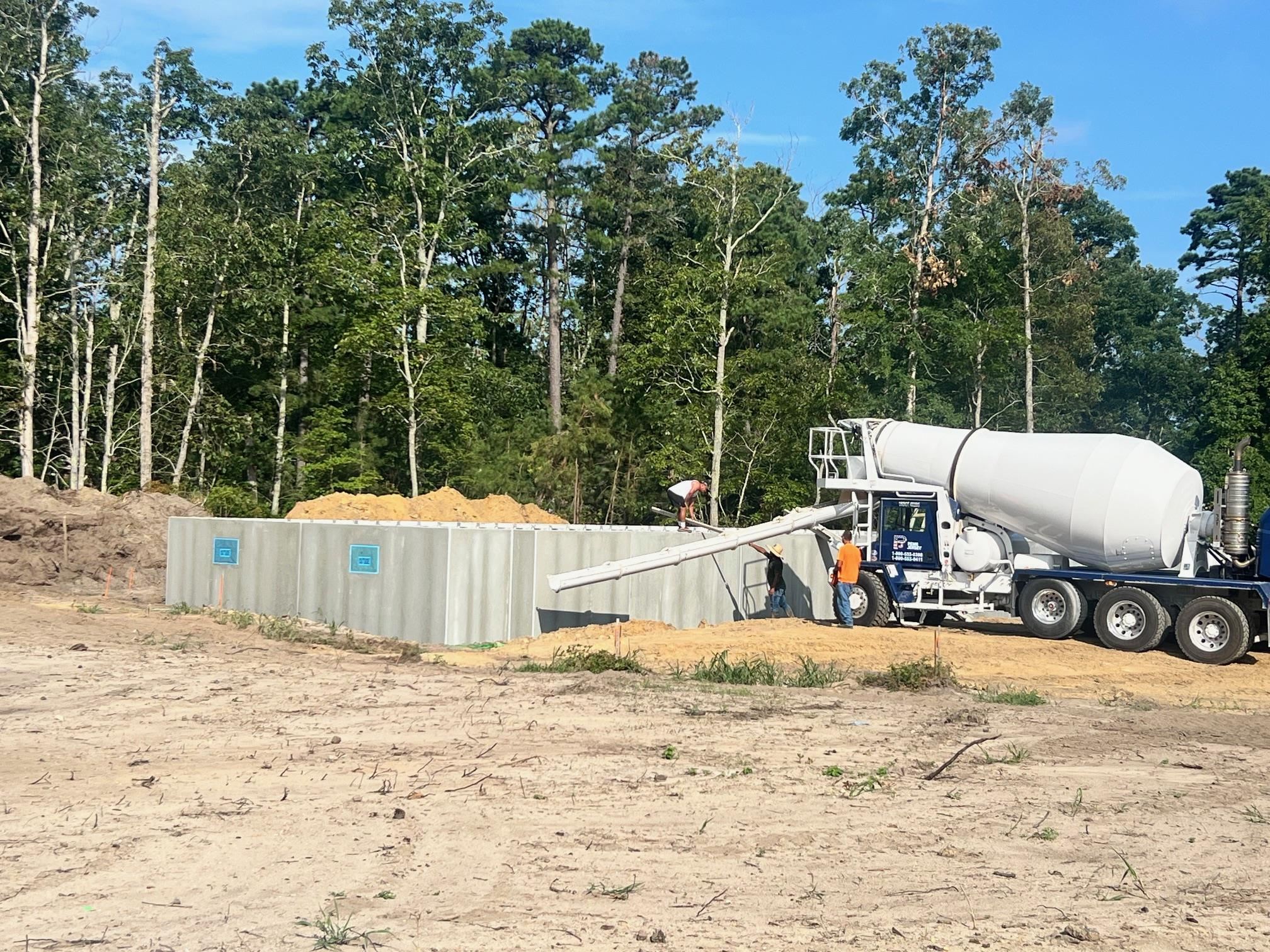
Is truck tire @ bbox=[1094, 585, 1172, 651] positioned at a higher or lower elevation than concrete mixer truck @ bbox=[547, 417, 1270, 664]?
lower

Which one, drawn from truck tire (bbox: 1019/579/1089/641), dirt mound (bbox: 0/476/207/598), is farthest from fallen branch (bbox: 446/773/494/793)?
dirt mound (bbox: 0/476/207/598)

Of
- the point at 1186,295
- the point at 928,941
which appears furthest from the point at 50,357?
the point at 1186,295

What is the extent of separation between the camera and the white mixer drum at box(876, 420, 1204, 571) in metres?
20.1

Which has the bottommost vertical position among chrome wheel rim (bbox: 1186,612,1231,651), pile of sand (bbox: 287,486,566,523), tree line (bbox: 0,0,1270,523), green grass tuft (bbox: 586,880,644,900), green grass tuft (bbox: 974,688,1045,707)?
green grass tuft (bbox: 586,880,644,900)

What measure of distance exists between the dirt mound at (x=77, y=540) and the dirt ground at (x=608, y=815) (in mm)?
17112

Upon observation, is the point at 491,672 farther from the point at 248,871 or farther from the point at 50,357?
the point at 50,357

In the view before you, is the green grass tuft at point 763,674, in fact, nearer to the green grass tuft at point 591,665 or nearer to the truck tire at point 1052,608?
the green grass tuft at point 591,665

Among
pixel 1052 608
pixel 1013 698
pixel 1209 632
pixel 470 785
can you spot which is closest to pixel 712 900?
pixel 470 785

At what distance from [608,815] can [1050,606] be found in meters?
13.9

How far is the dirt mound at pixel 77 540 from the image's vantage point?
31844 millimetres

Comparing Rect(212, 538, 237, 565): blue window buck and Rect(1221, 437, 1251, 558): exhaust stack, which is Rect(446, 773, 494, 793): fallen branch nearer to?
Rect(1221, 437, 1251, 558): exhaust stack

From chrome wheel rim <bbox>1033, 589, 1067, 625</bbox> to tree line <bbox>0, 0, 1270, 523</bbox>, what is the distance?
1910 centimetres

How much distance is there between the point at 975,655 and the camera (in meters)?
20.0

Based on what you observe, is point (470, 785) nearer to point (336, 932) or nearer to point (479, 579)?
point (336, 932)
